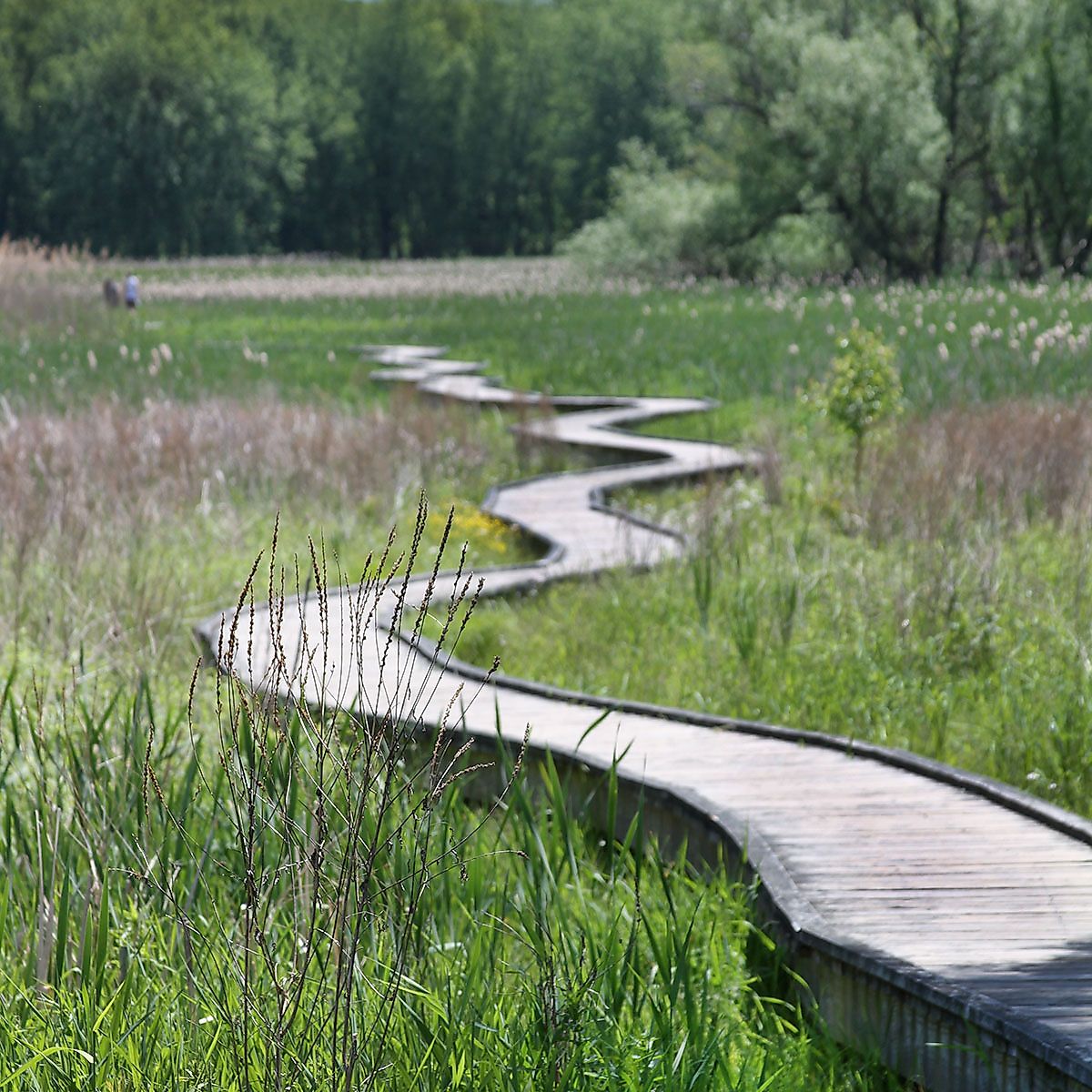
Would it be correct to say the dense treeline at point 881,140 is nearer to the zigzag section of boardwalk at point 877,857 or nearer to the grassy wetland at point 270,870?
the grassy wetland at point 270,870

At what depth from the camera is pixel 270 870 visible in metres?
2.29

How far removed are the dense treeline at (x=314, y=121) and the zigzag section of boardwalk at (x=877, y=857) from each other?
2118 inches

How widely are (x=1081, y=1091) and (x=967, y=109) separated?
27886 mm

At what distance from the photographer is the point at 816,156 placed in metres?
27.5

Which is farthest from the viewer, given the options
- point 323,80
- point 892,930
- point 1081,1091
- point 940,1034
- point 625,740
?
point 323,80

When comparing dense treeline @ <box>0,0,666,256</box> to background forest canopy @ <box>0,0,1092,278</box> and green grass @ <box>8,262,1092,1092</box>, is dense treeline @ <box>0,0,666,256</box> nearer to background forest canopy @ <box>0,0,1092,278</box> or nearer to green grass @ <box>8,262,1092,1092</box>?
background forest canopy @ <box>0,0,1092,278</box>

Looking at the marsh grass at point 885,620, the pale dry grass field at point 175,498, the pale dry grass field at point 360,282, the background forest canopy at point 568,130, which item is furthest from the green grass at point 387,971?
the pale dry grass field at point 360,282

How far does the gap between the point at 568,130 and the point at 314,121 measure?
11.4 metres

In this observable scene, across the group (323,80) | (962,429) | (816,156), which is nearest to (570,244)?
(816,156)

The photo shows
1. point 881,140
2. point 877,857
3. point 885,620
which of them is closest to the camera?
point 877,857

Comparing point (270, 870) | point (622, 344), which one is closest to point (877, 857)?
point (270, 870)

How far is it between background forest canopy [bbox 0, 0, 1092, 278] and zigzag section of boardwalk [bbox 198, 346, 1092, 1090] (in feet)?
71.7

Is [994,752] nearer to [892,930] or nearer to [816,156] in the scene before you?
[892,930]

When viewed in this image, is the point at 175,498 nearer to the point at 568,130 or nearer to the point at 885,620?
the point at 885,620
